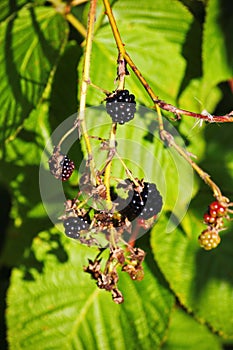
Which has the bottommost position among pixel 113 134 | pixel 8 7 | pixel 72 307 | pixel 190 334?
pixel 190 334

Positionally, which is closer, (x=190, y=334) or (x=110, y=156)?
(x=110, y=156)

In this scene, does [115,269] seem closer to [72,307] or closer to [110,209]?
[110,209]

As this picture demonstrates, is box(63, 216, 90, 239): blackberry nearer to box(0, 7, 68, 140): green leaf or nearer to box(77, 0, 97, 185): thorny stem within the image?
box(77, 0, 97, 185): thorny stem

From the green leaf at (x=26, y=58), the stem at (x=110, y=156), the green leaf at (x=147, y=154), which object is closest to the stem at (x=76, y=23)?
the green leaf at (x=26, y=58)

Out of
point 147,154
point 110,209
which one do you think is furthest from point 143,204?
point 147,154

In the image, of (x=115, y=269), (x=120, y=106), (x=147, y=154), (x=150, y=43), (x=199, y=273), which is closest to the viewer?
(x=120, y=106)
